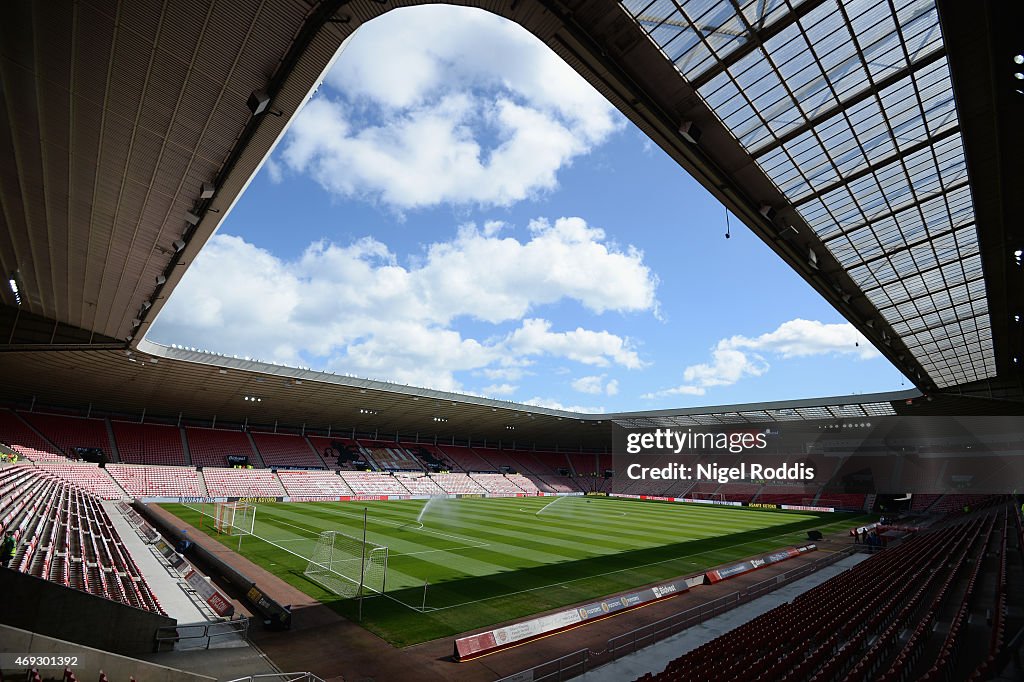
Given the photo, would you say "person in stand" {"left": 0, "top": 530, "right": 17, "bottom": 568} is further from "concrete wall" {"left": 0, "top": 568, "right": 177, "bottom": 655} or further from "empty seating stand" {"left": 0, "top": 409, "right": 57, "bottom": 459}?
"empty seating stand" {"left": 0, "top": 409, "right": 57, "bottom": 459}

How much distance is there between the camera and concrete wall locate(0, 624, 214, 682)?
7758mm

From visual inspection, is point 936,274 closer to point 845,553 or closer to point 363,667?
point 845,553

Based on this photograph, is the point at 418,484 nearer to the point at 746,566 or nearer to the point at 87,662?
the point at 746,566

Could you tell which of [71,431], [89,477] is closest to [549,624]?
[89,477]

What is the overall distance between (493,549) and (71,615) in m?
20.0

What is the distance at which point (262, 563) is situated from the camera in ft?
72.4

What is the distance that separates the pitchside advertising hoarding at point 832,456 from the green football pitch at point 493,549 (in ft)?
48.9

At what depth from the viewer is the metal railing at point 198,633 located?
473 inches

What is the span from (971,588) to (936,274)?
11987 mm

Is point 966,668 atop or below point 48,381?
below

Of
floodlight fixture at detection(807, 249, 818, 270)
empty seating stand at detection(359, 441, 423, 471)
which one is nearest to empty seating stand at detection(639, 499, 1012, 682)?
floodlight fixture at detection(807, 249, 818, 270)

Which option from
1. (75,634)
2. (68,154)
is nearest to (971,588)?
(75,634)

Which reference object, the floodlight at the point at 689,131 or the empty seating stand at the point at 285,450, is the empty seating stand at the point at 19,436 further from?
the floodlight at the point at 689,131

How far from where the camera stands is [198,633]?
1357 cm
